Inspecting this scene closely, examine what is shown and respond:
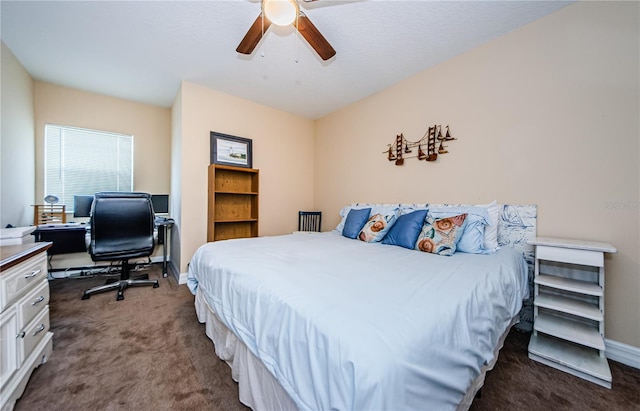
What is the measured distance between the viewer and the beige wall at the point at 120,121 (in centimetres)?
306

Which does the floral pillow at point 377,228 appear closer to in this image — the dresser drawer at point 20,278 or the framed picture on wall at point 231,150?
the framed picture on wall at point 231,150

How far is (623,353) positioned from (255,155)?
162 inches

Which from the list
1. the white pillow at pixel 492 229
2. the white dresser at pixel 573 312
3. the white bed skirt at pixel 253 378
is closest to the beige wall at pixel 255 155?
the white bed skirt at pixel 253 378

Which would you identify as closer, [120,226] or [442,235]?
[442,235]

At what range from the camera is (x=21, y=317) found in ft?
4.15

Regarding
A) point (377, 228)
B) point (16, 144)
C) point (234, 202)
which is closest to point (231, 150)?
point (234, 202)

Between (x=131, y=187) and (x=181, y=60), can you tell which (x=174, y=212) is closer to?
(x=131, y=187)

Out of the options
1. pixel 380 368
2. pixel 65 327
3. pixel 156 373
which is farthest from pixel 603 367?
pixel 65 327

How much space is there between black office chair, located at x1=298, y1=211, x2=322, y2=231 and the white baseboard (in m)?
3.27

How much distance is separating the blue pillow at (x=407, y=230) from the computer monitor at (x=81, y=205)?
3.92 meters

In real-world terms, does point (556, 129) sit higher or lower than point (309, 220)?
higher

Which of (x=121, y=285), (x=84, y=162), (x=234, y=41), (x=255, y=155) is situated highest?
(x=234, y=41)

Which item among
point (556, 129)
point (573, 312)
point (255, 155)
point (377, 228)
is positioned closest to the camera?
point (573, 312)

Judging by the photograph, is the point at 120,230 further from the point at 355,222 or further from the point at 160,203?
the point at 355,222
